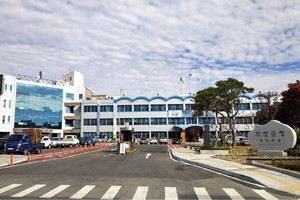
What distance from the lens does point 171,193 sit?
9227 millimetres

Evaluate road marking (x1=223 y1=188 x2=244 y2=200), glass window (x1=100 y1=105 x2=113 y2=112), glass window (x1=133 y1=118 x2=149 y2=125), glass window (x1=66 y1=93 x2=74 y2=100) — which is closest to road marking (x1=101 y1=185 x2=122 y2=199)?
road marking (x1=223 y1=188 x2=244 y2=200)

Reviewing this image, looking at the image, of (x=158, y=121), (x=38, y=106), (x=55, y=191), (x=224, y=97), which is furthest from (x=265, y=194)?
(x=38, y=106)

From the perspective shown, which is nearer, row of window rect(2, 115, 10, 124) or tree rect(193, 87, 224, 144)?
tree rect(193, 87, 224, 144)

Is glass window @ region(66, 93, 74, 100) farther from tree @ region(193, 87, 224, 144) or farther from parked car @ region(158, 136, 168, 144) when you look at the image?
tree @ region(193, 87, 224, 144)

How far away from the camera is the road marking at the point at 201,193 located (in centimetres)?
870

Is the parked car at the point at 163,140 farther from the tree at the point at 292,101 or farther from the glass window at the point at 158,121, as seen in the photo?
the tree at the point at 292,101

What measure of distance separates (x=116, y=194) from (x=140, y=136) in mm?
61431

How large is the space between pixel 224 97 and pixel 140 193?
26.9 m

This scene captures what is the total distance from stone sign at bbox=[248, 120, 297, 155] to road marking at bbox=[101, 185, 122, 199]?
1324cm

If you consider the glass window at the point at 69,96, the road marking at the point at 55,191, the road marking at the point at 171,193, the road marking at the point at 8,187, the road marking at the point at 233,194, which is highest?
the glass window at the point at 69,96

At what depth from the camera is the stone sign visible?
18.9 metres

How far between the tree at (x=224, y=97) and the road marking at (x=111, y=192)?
84.3 feet

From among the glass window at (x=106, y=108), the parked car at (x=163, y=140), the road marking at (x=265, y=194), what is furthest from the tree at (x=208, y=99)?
the glass window at (x=106, y=108)

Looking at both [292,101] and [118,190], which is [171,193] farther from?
[292,101]
